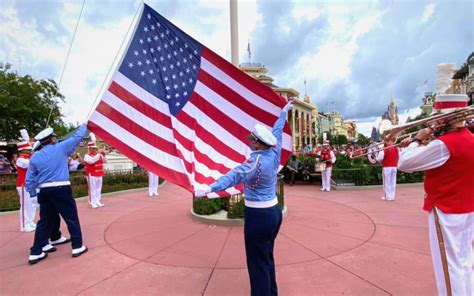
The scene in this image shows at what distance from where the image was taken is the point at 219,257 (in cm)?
444

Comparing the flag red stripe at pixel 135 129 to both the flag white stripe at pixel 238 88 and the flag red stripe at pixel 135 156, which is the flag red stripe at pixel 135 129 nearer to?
the flag red stripe at pixel 135 156

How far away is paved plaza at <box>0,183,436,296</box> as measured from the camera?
11.6ft

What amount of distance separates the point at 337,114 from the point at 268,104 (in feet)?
490

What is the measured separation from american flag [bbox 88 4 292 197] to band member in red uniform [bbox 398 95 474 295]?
6.54 ft

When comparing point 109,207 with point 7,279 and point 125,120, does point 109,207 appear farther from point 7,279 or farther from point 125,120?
point 125,120

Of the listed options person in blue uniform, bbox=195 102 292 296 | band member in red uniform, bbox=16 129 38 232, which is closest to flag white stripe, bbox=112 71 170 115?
person in blue uniform, bbox=195 102 292 296

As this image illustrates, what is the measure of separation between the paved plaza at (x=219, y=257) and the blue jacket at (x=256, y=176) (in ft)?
4.50

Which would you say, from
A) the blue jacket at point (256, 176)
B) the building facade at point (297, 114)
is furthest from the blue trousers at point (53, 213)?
the building facade at point (297, 114)

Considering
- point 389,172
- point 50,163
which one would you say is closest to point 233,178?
point 50,163

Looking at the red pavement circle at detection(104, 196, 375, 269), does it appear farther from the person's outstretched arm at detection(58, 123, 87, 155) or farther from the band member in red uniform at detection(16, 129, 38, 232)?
the person's outstretched arm at detection(58, 123, 87, 155)

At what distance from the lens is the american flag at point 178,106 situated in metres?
3.99

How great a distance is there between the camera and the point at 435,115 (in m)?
2.60

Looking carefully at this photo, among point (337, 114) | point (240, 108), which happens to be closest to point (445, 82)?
point (240, 108)

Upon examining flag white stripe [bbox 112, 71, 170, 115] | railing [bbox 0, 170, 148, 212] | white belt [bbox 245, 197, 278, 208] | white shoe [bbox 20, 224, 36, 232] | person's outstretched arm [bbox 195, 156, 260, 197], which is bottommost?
white shoe [bbox 20, 224, 36, 232]
